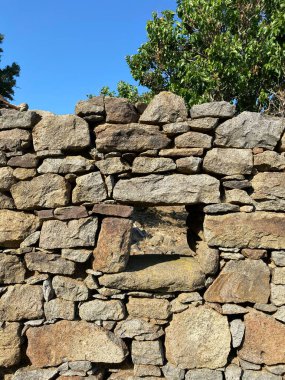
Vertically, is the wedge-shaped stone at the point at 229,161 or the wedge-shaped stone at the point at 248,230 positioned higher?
the wedge-shaped stone at the point at 229,161

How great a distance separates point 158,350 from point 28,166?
79.3 inches

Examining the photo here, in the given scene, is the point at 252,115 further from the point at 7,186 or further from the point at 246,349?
the point at 7,186

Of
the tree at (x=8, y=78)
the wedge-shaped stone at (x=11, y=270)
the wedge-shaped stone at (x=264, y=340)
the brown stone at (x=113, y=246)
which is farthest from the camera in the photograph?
the tree at (x=8, y=78)

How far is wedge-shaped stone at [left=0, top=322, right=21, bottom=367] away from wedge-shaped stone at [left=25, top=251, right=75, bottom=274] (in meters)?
0.56

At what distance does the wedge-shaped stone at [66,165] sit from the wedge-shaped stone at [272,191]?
4.96 feet

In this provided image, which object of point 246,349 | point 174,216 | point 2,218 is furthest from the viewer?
point 174,216

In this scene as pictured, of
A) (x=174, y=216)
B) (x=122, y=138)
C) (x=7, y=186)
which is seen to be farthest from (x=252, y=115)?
(x=174, y=216)

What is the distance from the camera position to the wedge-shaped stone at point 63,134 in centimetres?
313

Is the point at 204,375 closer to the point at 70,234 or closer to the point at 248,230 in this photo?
the point at 248,230

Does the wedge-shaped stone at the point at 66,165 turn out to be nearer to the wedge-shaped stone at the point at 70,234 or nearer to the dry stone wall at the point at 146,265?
the dry stone wall at the point at 146,265

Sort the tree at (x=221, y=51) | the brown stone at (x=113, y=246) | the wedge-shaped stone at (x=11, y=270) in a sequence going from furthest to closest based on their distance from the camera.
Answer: the tree at (x=221, y=51) < the wedge-shaped stone at (x=11, y=270) < the brown stone at (x=113, y=246)

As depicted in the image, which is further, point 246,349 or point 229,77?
point 229,77

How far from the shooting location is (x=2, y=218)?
321 centimetres

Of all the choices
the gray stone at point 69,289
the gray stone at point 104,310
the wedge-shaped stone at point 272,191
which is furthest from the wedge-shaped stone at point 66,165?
the wedge-shaped stone at point 272,191
